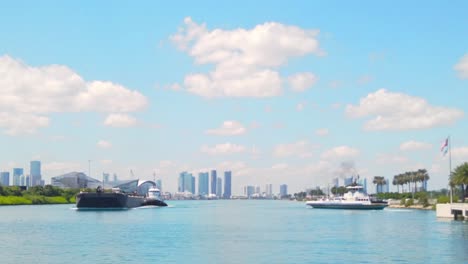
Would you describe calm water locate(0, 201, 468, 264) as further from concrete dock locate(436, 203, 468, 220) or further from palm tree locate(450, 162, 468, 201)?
palm tree locate(450, 162, 468, 201)

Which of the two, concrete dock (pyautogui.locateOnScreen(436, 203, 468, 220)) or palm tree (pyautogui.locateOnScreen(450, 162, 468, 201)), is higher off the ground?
palm tree (pyautogui.locateOnScreen(450, 162, 468, 201))

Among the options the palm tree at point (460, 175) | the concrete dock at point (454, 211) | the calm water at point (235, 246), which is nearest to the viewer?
the calm water at point (235, 246)

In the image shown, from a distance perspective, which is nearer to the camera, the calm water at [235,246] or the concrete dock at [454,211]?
the calm water at [235,246]

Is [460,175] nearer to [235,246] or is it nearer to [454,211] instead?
[454,211]

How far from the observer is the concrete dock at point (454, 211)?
131250 millimetres

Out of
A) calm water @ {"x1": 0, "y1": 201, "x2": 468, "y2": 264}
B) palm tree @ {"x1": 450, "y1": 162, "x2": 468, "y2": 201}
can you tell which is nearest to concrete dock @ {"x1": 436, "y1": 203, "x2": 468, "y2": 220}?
palm tree @ {"x1": 450, "y1": 162, "x2": 468, "y2": 201}

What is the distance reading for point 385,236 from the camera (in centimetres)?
9431

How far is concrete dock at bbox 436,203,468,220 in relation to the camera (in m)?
131

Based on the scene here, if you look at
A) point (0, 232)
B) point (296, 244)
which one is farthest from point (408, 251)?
point (0, 232)

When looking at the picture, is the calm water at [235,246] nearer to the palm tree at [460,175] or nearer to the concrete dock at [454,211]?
the concrete dock at [454,211]

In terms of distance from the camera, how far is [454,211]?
447 ft

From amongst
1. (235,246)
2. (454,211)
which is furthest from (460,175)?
(235,246)

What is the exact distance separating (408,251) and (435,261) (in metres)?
8.62

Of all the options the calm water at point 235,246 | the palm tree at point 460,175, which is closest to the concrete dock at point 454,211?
the palm tree at point 460,175
